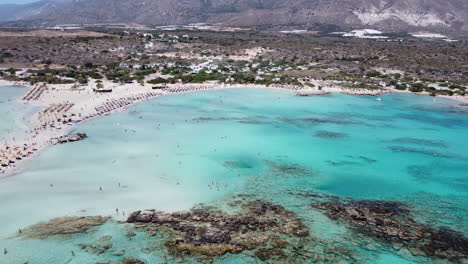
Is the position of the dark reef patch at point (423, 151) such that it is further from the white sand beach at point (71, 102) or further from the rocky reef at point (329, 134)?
the white sand beach at point (71, 102)

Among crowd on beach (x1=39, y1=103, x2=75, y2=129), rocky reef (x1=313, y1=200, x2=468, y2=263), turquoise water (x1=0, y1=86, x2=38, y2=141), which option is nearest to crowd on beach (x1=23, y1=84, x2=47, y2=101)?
turquoise water (x1=0, y1=86, x2=38, y2=141)

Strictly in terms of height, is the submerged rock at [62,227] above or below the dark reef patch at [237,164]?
below

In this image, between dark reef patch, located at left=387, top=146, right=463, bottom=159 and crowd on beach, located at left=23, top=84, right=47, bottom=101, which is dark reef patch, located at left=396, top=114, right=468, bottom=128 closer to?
dark reef patch, located at left=387, top=146, right=463, bottom=159

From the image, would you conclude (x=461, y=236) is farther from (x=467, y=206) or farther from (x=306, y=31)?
(x=306, y=31)

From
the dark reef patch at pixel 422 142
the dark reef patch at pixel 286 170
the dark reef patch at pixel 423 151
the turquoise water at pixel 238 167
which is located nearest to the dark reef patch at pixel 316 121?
the turquoise water at pixel 238 167

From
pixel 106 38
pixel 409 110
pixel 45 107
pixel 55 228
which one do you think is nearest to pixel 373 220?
pixel 55 228

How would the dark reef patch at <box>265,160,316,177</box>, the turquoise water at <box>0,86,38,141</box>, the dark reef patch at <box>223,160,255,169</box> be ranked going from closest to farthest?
the dark reef patch at <box>265,160,316,177</box> < the dark reef patch at <box>223,160,255,169</box> < the turquoise water at <box>0,86,38,141</box>
